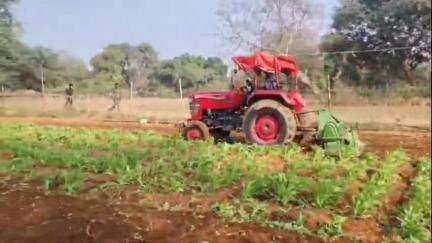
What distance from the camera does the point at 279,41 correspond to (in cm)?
2853

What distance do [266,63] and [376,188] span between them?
4283 mm

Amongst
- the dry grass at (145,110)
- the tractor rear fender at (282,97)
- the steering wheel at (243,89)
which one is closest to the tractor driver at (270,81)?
the tractor rear fender at (282,97)

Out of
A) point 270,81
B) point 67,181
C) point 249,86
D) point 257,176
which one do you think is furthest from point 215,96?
point 67,181

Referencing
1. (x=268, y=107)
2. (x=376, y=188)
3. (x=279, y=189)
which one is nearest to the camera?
(x=279, y=189)

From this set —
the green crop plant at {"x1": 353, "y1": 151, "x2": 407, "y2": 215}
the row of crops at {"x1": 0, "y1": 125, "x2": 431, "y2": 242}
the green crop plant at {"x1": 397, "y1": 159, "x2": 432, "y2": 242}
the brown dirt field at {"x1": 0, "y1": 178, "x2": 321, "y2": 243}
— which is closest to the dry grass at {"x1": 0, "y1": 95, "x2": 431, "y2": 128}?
the row of crops at {"x1": 0, "y1": 125, "x2": 431, "y2": 242}

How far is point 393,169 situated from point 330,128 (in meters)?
1.84

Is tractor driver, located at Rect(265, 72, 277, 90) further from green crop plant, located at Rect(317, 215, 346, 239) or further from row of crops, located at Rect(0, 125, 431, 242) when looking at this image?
green crop plant, located at Rect(317, 215, 346, 239)

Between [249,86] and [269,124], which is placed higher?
[249,86]

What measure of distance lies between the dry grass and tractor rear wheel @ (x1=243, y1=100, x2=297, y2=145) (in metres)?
5.99

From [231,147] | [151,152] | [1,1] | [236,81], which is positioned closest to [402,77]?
[236,81]

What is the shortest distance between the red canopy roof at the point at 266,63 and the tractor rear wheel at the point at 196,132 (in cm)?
135

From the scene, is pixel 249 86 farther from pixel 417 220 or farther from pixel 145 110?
pixel 145 110

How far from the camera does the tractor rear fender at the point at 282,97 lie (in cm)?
985

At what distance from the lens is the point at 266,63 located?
9.76m
